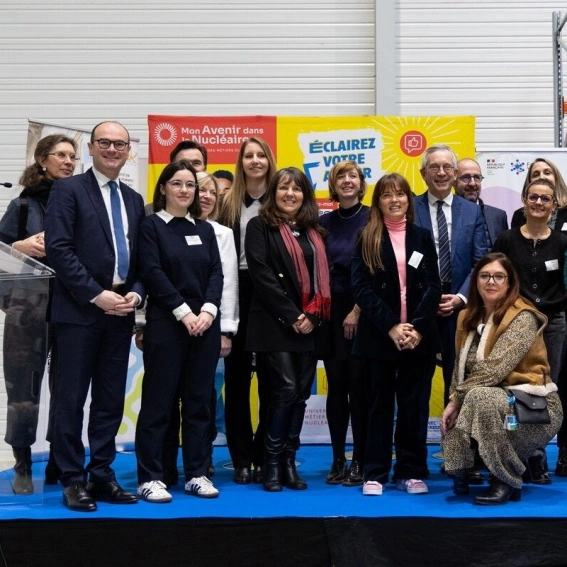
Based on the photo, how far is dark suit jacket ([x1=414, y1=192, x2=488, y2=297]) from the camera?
4289 millimetres

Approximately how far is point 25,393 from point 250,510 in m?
0.99

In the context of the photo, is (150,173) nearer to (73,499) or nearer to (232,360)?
(232,360)

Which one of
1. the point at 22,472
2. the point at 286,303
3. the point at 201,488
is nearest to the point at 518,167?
the point at 286,303

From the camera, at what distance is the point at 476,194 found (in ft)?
15.7

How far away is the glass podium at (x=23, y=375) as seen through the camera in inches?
134

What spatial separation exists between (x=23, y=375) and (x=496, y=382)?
1950 millimetres

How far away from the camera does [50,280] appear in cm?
397

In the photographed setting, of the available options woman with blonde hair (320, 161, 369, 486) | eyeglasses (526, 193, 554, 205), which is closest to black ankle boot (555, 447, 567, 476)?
woman with blonde hair (320, 161, 369, 486)

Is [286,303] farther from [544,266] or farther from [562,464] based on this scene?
[562,464]

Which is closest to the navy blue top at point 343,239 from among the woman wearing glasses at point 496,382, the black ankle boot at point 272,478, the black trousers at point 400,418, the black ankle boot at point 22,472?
the black trousers at point 400,418

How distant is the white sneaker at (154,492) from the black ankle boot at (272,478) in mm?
451

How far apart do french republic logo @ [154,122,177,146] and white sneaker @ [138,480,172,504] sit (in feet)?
9.12
